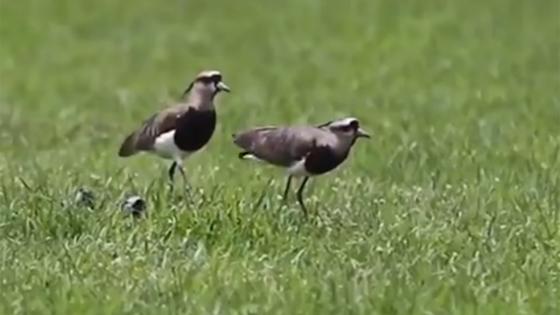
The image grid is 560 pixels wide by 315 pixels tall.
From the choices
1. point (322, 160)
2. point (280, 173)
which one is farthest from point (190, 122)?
point (280, 173)

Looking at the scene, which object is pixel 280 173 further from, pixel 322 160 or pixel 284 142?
pixel 322 160

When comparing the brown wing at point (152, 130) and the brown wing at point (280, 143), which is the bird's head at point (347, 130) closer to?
the brown wing at point (280, 143)

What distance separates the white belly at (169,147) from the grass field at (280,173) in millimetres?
204

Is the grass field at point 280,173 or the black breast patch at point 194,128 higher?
the black breast patch at point 194,128

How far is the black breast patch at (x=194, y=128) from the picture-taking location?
8070mm

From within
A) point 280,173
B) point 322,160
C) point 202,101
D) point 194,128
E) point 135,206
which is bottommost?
point 280,173

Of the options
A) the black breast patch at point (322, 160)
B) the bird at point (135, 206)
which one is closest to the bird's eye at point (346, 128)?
the black breast patch at point (322, 160)

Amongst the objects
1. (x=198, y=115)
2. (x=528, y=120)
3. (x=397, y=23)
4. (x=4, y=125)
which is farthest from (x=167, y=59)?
(x=198, y=115)

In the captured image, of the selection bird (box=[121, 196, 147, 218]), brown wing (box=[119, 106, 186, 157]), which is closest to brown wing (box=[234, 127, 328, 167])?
brown wing (box=[119, 106, 186, 157])

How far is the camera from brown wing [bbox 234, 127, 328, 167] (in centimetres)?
780

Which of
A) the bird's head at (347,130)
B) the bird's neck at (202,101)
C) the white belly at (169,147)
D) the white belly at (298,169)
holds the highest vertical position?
the bird's neck at (202,101)

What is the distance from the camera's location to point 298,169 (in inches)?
309

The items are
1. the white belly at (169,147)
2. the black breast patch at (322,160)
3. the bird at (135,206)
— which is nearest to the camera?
the black breast patch at (322,160)

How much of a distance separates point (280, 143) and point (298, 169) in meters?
0.15
